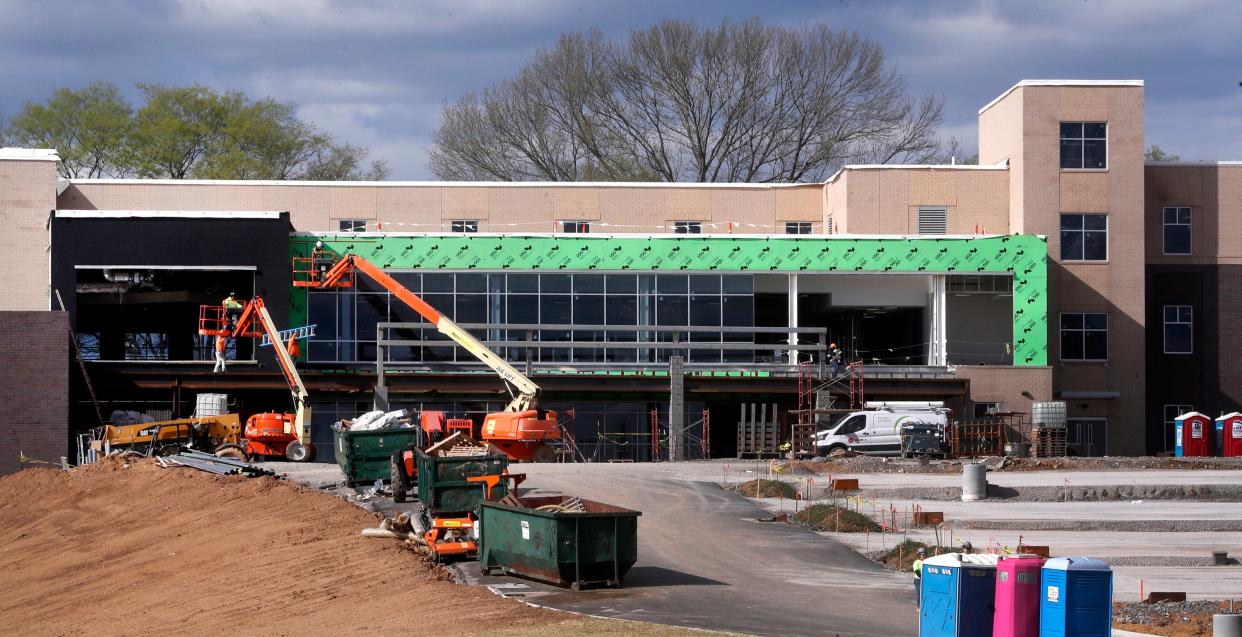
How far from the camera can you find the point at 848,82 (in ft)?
241

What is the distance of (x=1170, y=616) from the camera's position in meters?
19.8

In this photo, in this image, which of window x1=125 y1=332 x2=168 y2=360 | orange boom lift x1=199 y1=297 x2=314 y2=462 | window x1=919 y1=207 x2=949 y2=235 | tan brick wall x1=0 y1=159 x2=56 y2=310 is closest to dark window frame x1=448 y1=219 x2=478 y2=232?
orange boom lift x1=199 y1=297 x2=314 y2=462

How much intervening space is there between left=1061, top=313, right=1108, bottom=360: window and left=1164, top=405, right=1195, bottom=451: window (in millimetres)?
4676

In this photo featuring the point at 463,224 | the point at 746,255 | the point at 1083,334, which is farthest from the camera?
the point at 463,224

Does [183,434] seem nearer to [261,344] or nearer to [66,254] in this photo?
[261,344]

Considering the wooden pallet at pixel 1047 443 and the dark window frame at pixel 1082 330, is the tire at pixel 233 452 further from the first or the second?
the dark window frame at pixel 1082 330

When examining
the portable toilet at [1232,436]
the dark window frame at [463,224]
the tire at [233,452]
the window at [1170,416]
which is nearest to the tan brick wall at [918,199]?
the window at [1170,416]

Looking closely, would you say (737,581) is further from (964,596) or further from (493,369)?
(493,369)

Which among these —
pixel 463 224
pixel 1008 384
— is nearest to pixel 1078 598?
pixel 1008 384

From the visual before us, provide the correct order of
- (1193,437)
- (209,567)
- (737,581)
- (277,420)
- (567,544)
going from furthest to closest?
(1193,437) → (277,420) → (209,567) → (737,581) → (567,544)

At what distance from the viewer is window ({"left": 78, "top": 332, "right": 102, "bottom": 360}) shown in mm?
50438

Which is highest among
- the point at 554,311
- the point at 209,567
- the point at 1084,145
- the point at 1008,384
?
the point at 1084,145

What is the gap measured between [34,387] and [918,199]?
3233 centimetres

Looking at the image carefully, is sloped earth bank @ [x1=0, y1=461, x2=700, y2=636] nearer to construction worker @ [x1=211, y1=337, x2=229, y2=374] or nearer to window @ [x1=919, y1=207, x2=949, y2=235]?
construction worker @ [x1=211, y1=337, x2=229, y2=374]
